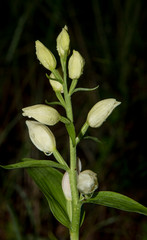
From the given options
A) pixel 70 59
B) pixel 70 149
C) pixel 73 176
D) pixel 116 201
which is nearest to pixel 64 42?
pixel 70 59

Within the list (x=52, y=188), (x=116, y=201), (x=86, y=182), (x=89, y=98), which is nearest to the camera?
(x=86, y=182)

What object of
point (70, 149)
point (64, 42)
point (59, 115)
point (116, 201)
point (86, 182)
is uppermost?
point (64, 42)

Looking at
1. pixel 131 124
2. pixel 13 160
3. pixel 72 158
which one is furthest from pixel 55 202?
pixel 131 124

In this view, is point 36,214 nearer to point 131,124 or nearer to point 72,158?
point 131,124

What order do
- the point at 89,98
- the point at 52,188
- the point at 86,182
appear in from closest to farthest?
the point at 86,182 < the point at 52,188 < the point at 89,98

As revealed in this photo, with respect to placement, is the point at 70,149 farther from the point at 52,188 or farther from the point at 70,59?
the point at 70,59
